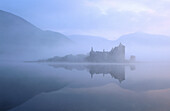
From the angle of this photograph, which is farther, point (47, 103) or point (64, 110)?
point (47, 103)

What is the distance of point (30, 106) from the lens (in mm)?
14328

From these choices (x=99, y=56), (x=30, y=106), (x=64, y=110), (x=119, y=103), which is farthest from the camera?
(x=99, y=56)

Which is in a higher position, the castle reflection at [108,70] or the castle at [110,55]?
the castle at [110,55]

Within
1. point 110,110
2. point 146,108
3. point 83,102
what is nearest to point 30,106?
point 83,102

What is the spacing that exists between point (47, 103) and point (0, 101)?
4.54 m

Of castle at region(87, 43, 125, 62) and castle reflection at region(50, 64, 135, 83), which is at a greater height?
castle at region(87, 43, 125, 62)

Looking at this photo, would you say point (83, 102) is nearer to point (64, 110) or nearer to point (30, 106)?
point (64, 110)

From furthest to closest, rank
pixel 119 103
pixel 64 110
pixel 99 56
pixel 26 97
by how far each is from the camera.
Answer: pixel 99 56, pixel 26 97, pixel 119 103, pixel 64 110

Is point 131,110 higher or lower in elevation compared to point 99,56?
lower

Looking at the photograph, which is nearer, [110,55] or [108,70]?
[108,70]

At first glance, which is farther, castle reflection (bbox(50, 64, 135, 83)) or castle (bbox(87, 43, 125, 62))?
castle (bbox(87, 43, 125, 62))

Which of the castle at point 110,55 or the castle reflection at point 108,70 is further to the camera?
the castle at point 110,55

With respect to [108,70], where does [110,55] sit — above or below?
above

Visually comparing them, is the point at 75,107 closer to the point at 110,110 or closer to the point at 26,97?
the point at 110,110
